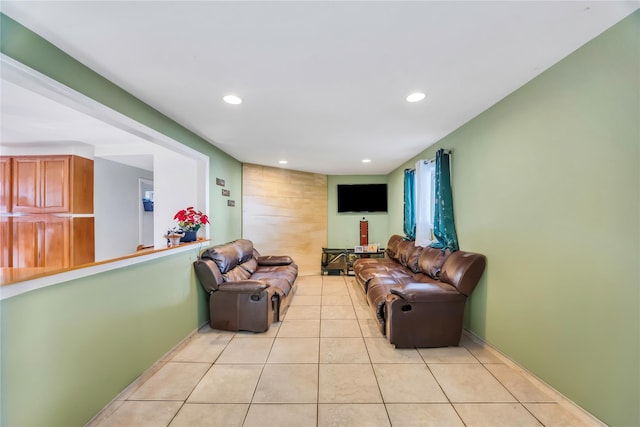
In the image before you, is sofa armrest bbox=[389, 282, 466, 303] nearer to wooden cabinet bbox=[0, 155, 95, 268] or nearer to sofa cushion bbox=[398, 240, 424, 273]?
sofa cushion bbox=[398, 240, 424, 273]

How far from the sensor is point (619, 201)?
1.49m

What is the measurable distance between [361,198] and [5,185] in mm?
6015

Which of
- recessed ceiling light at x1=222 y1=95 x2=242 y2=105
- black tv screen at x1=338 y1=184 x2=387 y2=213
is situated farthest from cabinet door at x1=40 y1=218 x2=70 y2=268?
black tv screen at x1=338 y1=184 x2=387 y2=213

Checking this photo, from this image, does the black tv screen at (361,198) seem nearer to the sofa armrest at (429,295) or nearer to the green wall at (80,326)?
the sofa armrest at (429,295)

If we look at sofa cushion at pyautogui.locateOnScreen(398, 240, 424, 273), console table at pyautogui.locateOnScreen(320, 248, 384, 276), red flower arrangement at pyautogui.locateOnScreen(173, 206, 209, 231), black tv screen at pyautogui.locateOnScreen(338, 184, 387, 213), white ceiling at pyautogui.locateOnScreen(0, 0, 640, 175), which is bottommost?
console table at pyautogui.locateOnScreen(320, 248, 384, 276)

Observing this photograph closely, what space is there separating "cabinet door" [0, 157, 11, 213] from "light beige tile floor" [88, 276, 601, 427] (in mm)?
3520

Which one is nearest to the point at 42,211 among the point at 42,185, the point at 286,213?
the point at 42,185

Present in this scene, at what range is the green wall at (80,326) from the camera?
1326 millimetres

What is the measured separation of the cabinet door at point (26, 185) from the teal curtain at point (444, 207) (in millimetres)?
5404

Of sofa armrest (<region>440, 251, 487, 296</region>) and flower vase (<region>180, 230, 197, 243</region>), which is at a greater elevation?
flower vase (<region>180, 230, 197, 243</region>)

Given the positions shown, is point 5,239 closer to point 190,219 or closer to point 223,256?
point 190,219

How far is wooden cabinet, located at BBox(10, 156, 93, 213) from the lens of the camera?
12.0 ft

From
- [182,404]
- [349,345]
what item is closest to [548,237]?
[349,345]

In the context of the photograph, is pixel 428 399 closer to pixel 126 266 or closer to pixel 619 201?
pixel 619 201
